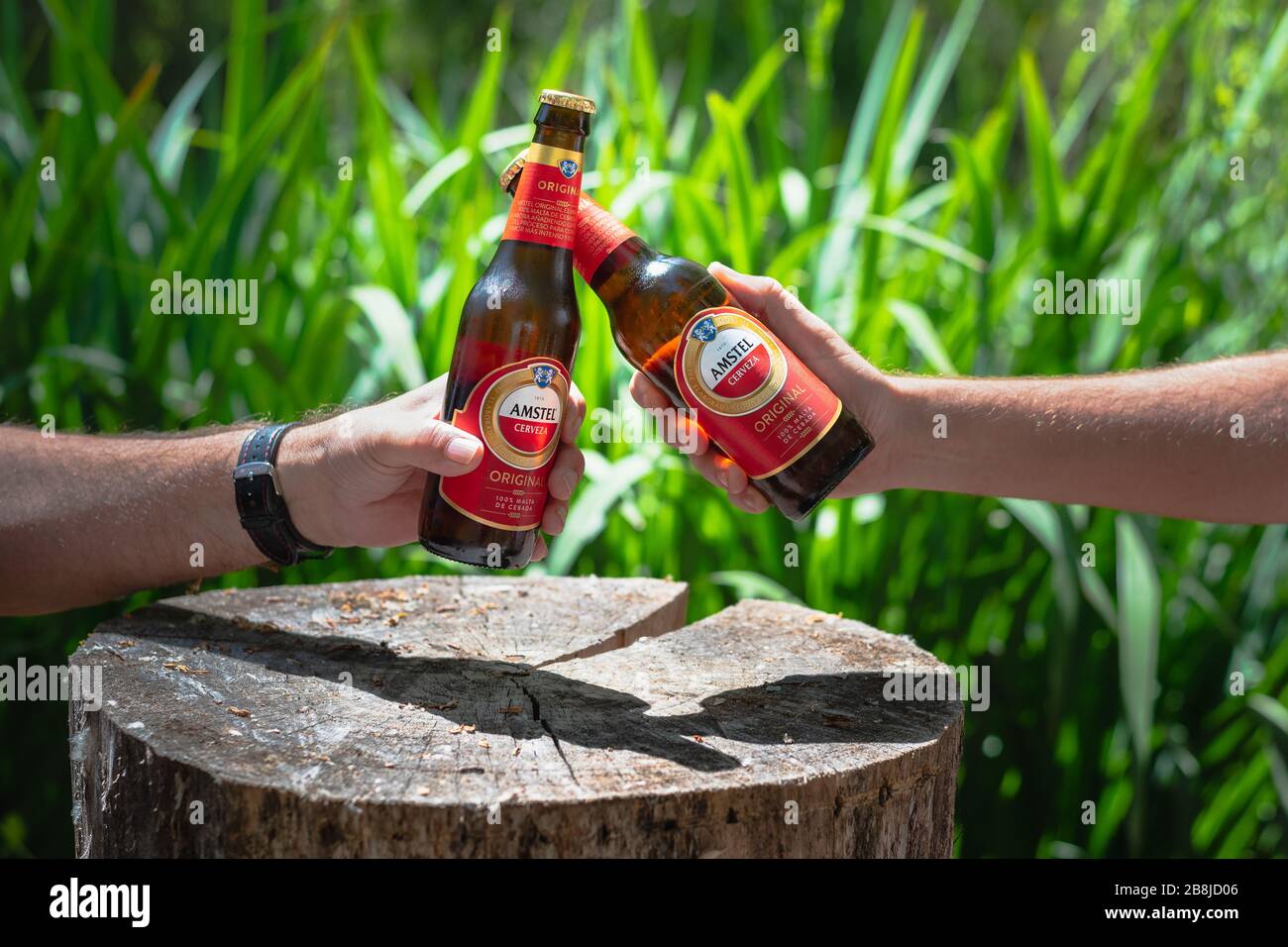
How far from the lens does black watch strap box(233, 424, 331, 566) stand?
1382 mm

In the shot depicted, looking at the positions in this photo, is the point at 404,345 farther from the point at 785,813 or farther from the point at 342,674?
the point at 785,813

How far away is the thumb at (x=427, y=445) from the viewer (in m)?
1.20

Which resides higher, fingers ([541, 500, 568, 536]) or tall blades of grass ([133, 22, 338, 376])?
tall blades of grass ([133, 22, 338, 376])

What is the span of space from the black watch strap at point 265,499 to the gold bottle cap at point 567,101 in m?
0.50

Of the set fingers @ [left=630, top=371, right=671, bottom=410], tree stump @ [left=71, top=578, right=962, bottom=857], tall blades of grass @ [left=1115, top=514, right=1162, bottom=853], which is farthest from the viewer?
tall blades of grass @ [left=1115, top=514, right=1162, bottom=853]

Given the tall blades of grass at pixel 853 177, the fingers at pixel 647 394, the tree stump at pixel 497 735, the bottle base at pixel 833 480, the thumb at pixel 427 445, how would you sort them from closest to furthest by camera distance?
the tree stump at pixel 497 735 → the thumb at pixel 427 445 → the bottle base at pixel 833 480 → the fingers at pixel 647 394 → the tall blades of grass at pixel 853 177

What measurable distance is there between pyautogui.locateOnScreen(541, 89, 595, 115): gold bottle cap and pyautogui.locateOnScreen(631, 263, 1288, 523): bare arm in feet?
0.80

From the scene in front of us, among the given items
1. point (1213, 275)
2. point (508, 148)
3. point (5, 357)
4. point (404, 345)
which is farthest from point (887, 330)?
point (5, 357)

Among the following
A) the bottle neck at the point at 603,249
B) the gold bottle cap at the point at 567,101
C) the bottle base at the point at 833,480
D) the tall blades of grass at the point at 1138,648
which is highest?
the gold bottle cap at the point at 567,101

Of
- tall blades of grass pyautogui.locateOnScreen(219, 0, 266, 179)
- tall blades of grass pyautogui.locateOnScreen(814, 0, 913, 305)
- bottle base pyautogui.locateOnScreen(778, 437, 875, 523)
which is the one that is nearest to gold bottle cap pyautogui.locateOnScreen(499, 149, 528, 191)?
bottle base pyautogui.locateOnScreen(778, 437, 875, 523)

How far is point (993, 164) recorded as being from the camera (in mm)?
2340

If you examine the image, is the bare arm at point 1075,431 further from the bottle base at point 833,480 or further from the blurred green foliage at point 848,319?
the blurred green foliage at point 848,319

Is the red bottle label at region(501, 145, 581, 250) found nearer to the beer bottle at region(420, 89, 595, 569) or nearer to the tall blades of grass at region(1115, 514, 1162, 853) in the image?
the beer bottle at region(420, 89, 595, 569)

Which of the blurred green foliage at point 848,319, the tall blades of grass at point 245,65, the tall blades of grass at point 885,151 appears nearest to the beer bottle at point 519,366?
the blurred green foliage at point 848,319
